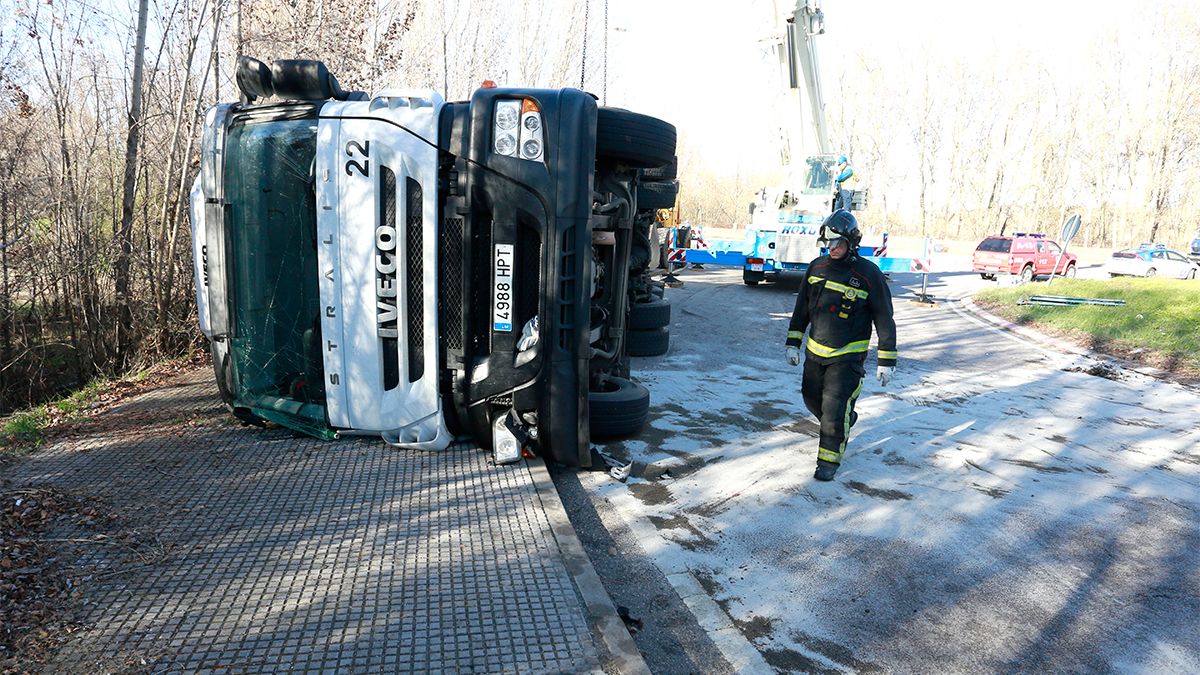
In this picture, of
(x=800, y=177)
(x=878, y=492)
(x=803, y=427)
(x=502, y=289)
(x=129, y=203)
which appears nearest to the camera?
(x=502, y=289)

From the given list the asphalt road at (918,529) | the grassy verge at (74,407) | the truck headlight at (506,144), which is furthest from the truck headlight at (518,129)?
the grassy verge at (74,407)

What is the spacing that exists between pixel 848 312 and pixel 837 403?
67 cm

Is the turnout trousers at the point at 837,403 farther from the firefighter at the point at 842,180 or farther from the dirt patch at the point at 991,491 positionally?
the firefighter at the point at 842,180

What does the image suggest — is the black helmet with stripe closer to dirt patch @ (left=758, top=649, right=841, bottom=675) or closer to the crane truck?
dirt patch @ (left=758, top=649, right=841, bottom=675)

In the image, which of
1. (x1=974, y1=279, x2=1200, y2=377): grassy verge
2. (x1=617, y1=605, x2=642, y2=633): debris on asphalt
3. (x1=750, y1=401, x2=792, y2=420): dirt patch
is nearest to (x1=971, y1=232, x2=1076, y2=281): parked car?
(x1=974, y1=279, x2=1200, y2=377): grassy verge

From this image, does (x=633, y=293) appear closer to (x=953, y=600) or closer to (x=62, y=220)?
(x=953, y=600)

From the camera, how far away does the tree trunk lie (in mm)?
7766

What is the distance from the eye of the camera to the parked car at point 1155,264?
997 inches

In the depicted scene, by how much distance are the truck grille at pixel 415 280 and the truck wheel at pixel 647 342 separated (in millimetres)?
4083

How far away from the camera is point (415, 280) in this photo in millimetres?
4781

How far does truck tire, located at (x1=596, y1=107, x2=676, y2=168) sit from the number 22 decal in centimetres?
156

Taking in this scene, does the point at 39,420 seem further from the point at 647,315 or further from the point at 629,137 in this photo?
the point at 647,315

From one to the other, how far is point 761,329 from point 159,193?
880cm

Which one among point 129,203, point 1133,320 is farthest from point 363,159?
point 1133,320
